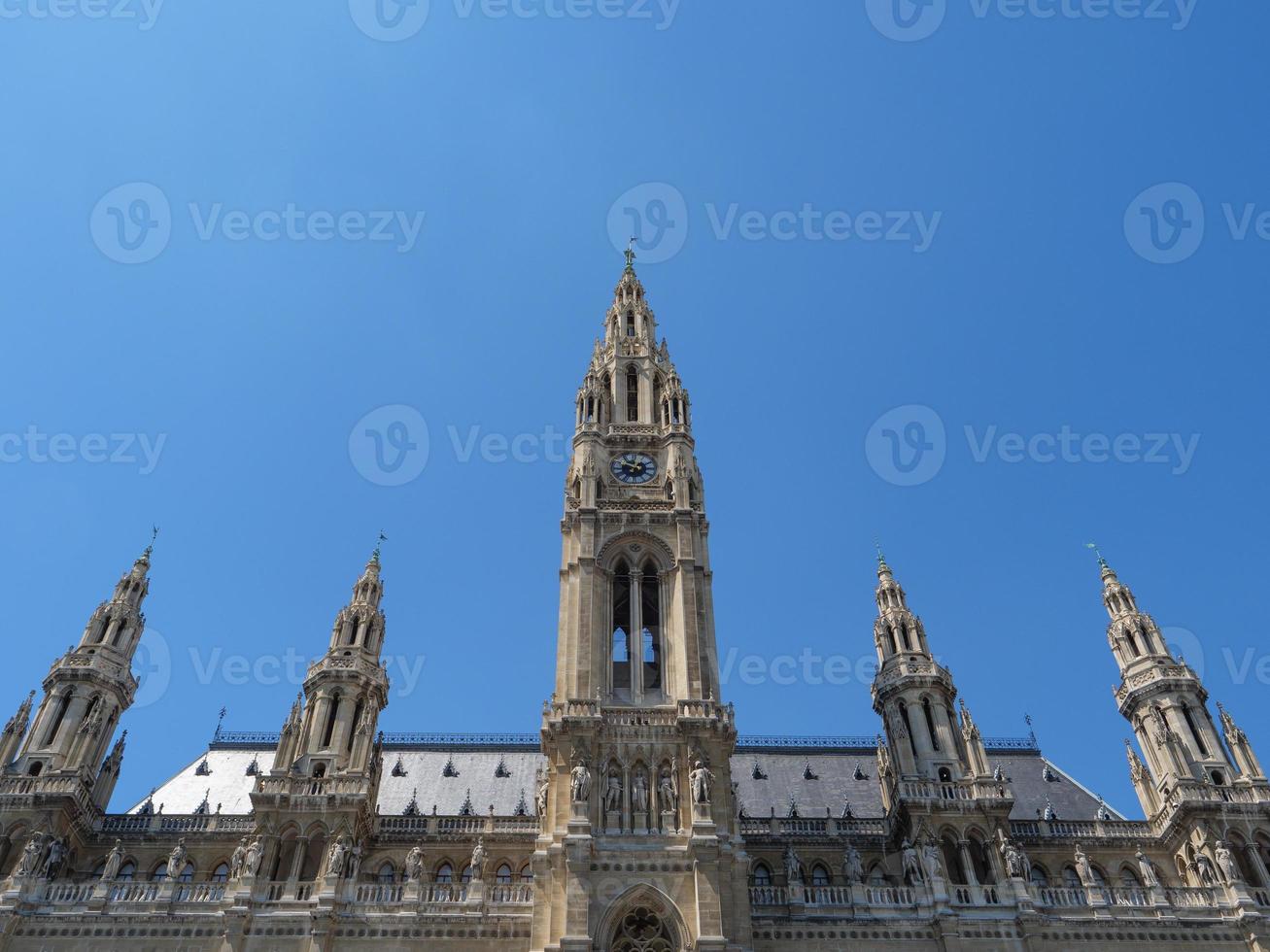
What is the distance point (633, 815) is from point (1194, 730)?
2684 cm

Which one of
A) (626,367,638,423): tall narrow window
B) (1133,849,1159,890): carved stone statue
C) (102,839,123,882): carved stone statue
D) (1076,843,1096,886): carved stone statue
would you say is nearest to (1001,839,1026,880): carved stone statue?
(1076,843,1096,886): carved stone statue

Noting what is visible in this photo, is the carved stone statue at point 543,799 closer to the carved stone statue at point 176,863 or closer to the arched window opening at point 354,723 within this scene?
the arched window opening at point 354,723

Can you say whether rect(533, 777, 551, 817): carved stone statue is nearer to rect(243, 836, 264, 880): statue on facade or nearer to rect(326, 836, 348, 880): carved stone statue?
rect(326, 836, 348, 880): carved stone statue

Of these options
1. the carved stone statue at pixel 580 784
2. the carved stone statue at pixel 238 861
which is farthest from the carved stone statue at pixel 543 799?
the carved stone statue at pixel 238 861

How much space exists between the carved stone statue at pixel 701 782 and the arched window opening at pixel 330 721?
17.3 meters

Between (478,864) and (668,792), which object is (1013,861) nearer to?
(668,792)

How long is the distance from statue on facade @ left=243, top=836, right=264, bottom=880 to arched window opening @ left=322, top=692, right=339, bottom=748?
6.02 meters

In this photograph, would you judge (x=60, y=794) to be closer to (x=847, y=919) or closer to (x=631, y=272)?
(x=847, y=919)

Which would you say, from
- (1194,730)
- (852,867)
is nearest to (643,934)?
(852,867)

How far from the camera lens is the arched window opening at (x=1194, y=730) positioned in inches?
1853

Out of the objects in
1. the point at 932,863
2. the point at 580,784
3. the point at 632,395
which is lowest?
the point at 932,863

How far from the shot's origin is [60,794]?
142 ft

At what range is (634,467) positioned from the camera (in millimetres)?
52250

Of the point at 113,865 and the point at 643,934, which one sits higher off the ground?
the point at 113,865
